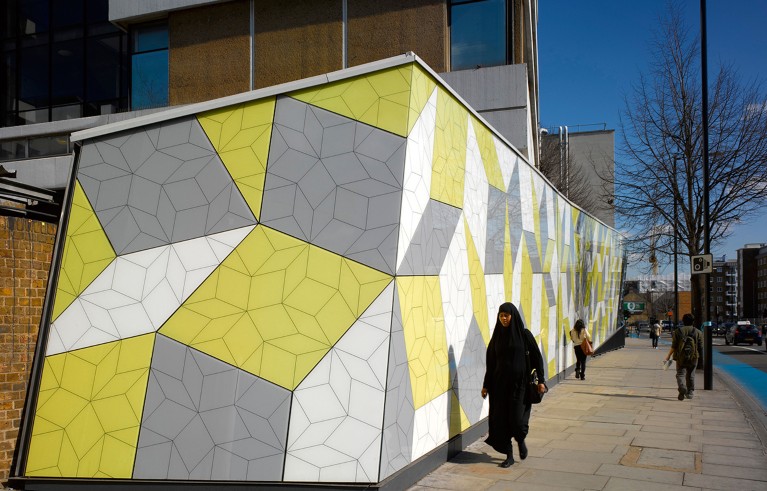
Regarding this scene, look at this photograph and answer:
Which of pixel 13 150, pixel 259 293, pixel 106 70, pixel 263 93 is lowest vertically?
pixel 259 293

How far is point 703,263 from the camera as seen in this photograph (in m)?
16.1

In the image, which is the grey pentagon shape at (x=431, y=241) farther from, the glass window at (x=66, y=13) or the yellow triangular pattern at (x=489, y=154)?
the glass window at (x=66, y=13)

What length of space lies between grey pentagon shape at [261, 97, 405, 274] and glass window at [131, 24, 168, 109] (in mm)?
15143

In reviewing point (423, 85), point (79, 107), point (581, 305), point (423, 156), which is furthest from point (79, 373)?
point (79, 107)

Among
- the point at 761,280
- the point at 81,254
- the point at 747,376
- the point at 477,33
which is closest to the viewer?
the point at 81,254

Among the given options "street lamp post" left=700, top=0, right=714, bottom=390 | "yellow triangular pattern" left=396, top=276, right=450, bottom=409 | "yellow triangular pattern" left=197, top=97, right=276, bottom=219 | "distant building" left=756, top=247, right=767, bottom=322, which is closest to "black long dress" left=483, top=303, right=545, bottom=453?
"yellow triangular pattern" left=396, top=276, right=450, bottom=409

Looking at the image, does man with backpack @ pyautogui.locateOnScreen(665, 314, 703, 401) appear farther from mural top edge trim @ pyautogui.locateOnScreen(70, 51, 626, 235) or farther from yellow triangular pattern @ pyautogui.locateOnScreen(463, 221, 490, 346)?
mural top edge trim @ pyautogui.locateOnScreen(70, 51, 626, 235)

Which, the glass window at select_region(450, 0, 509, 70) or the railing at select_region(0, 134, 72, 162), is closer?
the glass window at select_region(450, 0, 509, 70)

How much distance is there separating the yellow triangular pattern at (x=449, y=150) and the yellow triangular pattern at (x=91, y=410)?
11.5ft

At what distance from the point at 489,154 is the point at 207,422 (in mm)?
5618

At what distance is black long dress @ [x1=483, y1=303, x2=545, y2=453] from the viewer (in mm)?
7555

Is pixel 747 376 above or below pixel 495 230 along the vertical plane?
below

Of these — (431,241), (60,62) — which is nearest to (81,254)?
(431,241)

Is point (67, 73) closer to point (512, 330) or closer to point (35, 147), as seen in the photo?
point (35, 147)
